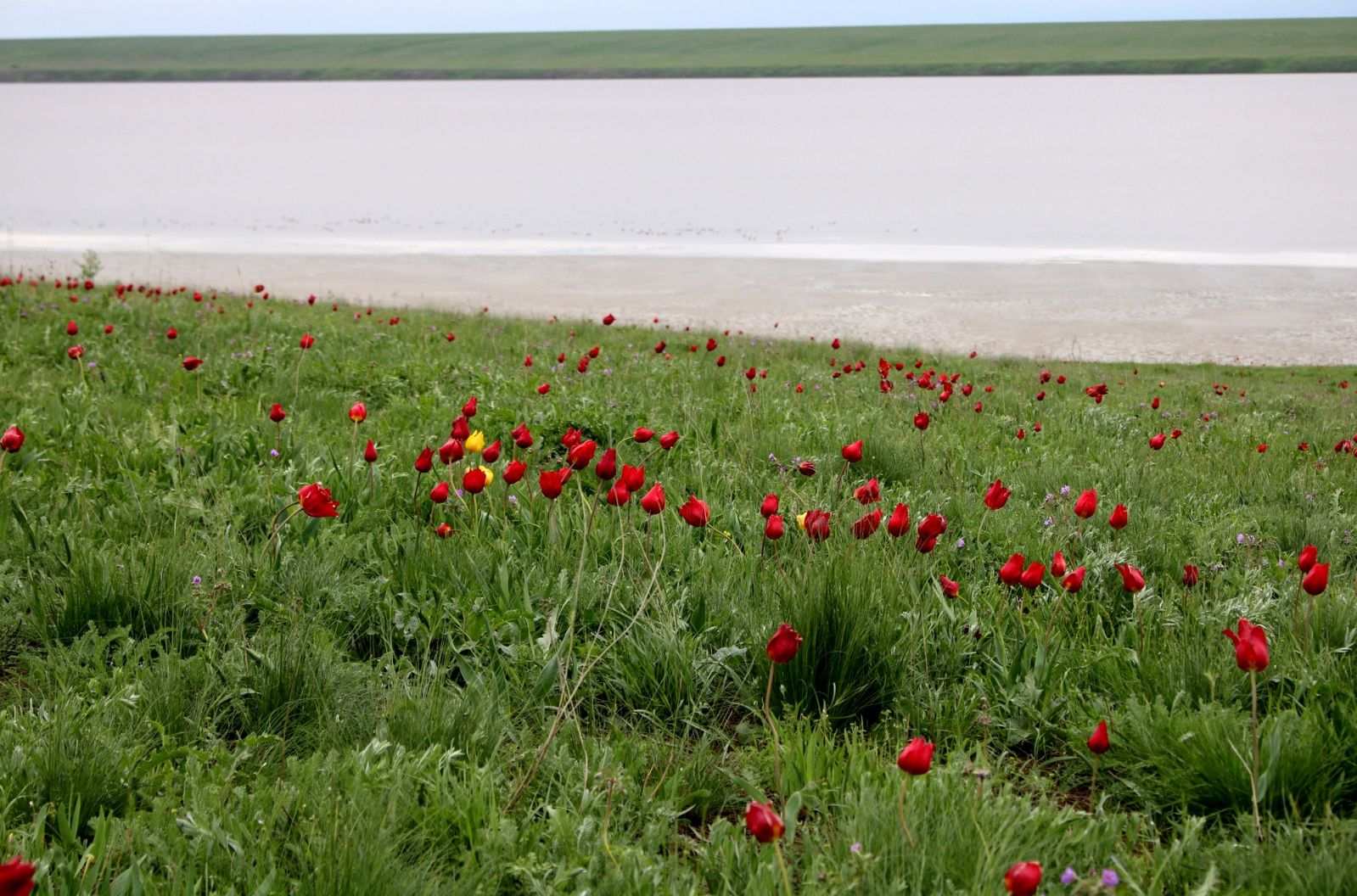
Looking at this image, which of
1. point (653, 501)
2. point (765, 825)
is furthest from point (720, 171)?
point (765, 825)

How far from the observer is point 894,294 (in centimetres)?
1991

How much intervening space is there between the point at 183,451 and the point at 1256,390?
928 cm

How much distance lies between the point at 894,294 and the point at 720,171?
2467 centimetres

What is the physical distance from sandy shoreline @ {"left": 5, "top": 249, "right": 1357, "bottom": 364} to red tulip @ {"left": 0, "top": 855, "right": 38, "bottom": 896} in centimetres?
1258

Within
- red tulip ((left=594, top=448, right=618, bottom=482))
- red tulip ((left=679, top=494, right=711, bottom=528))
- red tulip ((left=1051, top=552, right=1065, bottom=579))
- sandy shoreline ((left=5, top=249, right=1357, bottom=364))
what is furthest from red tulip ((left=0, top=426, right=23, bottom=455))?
sandy shoreline ((left=5, top=249, right=1357, bottom=364))

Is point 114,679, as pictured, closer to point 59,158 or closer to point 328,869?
point 328,869

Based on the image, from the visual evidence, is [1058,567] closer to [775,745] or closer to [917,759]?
[775,745]

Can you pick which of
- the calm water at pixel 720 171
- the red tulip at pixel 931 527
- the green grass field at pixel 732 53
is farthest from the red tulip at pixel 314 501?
the green grass field at pixel 732 53

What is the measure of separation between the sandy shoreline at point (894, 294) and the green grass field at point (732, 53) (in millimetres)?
85367

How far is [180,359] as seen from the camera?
7051 millimetres

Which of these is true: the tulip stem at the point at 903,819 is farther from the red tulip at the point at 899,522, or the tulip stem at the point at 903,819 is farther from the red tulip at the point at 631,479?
the red tulip at the point at 631,479

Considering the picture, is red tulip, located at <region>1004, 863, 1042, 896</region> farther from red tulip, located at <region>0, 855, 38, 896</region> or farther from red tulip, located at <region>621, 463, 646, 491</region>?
red tulip, located at <region>621, 463, 646, 491</region>

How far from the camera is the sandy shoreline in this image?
1557cm

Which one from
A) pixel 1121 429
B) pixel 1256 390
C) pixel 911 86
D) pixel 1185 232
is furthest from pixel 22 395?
pixel 911 86
